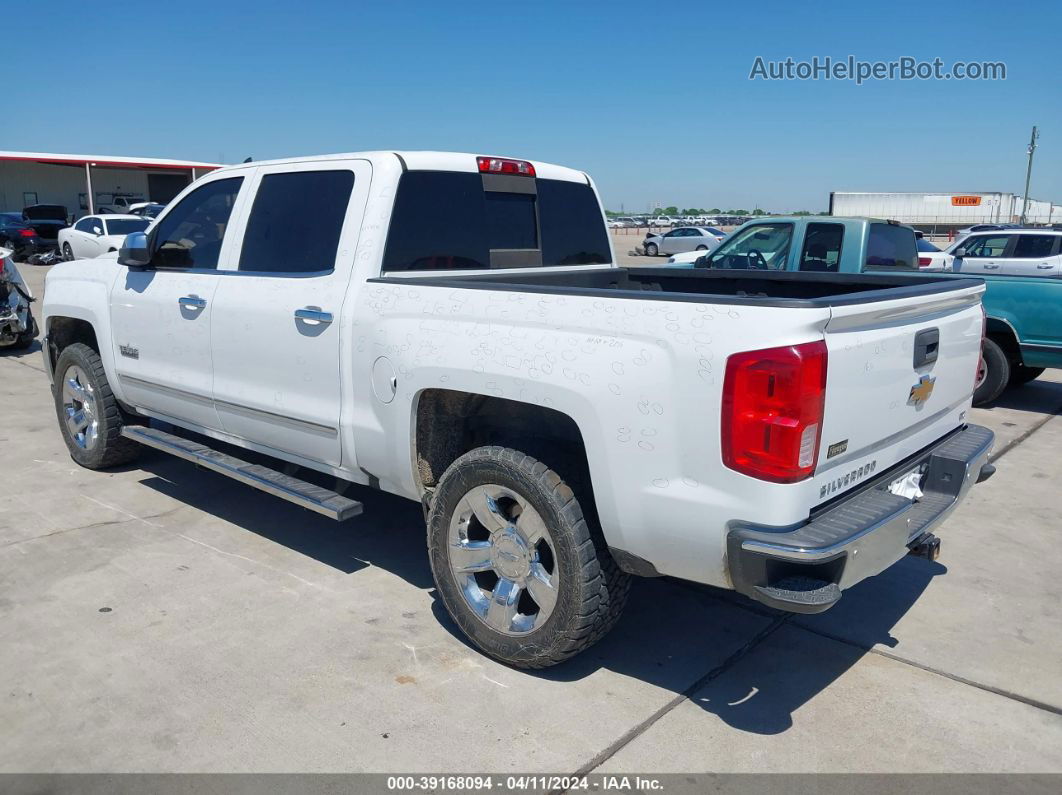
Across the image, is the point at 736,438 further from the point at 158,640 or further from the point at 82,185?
the point at 82,185

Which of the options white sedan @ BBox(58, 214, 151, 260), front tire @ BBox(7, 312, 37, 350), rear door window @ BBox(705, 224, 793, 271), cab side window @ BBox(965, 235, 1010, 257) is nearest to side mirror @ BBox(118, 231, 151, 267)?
rear door window @ BBox(705, 224, 793, 271)

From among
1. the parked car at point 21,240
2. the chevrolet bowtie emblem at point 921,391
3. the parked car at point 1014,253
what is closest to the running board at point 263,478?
the chevrolet bowtie emblem at point 921,391

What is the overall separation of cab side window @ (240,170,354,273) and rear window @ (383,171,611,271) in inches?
12.1

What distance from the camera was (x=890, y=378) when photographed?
3.17 metres

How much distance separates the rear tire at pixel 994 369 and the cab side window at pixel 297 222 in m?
6.66

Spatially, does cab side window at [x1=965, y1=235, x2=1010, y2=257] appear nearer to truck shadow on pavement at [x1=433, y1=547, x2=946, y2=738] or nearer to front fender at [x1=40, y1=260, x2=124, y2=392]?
truck shadow on pavement at [x1=433, y1=547, x2=946, y2=738]

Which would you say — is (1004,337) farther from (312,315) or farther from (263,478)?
(263,478)

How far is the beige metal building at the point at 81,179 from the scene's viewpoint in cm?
4066

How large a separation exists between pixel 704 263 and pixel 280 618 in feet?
25.6

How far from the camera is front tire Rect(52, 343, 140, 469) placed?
5.79 metres

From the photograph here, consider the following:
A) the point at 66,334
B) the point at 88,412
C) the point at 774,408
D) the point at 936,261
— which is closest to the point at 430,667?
the point at 774,408

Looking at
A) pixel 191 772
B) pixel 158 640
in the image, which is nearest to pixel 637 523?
pixel 191 772

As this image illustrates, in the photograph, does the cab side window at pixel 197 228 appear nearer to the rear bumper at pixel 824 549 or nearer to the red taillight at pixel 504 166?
the red taillight at pixel 504 166

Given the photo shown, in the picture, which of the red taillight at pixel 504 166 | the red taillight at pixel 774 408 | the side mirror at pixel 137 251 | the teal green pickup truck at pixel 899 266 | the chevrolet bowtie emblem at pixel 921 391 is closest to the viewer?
the red taillight at pixel 774 408
